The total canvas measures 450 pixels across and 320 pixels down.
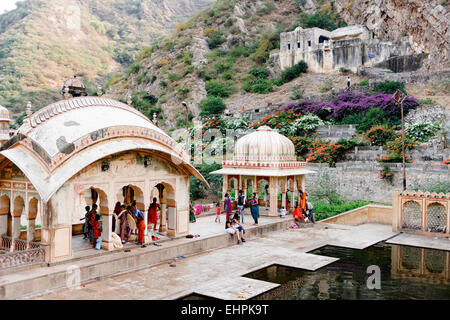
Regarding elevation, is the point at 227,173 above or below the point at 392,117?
below

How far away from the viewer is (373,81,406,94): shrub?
33188 mm

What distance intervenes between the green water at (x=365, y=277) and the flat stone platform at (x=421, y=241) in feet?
1.57

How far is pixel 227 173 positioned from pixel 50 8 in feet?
239

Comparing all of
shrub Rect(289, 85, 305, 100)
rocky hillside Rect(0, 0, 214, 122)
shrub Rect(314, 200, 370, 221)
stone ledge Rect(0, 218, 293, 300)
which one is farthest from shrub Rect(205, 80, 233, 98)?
stone ledge Rect(0, 218, 293, 300)

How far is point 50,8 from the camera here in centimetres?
7700

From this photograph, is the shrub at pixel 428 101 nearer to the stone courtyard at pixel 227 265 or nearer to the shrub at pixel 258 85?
the stone courtyard at pixel 227 265

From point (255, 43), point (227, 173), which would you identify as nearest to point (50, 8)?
point (255, 43)

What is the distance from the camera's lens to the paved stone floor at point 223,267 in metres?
8.71

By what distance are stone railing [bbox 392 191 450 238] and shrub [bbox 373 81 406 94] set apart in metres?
19.5

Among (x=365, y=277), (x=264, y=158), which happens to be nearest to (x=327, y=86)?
(x=264, y=158)

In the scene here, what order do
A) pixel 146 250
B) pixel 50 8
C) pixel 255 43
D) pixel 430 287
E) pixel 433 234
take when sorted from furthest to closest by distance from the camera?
1. pixel 50 8
2. pixel 255 43
3. pixel 433 234
4. pixel 146 250
5. pixel 430 287

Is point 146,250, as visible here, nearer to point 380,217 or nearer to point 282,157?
point 282,157

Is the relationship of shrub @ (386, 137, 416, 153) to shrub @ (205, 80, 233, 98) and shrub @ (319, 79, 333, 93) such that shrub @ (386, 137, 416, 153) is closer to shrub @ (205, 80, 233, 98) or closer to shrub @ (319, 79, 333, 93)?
shrub @ (319, 79, 333, 93)
